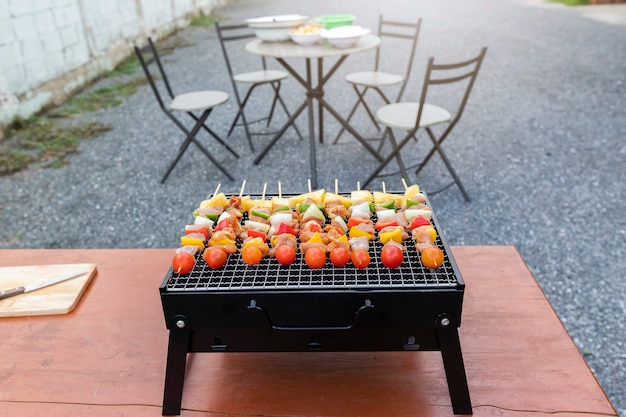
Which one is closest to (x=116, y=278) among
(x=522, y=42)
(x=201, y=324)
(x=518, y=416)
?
(x=201, y=324)

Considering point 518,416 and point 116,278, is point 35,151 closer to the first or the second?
point 116,278

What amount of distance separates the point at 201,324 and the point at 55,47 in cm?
714

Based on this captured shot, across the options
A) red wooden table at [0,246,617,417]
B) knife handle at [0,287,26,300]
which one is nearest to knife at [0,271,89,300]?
knife handle at [0,287,26,300]

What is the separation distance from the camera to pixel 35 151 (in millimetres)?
5625

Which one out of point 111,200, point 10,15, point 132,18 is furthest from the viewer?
point 132,18

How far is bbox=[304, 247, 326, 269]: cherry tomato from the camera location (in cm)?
150

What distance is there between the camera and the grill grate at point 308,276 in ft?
4.67

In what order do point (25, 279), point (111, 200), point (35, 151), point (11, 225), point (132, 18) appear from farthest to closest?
point (132, 18)
point (35, 151)
point (111, 200)
point (11, 225)
point (25, 279)

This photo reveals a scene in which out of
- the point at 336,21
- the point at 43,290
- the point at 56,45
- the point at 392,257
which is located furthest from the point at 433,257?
the point at 56,45

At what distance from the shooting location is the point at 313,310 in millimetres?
1442

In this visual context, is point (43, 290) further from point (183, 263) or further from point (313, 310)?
point (313, 310)

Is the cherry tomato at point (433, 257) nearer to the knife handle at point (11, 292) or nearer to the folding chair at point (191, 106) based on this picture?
the knife handle at point (11, 292)

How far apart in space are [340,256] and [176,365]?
65cm

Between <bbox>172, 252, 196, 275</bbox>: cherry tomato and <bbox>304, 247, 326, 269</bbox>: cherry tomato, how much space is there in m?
0.38
